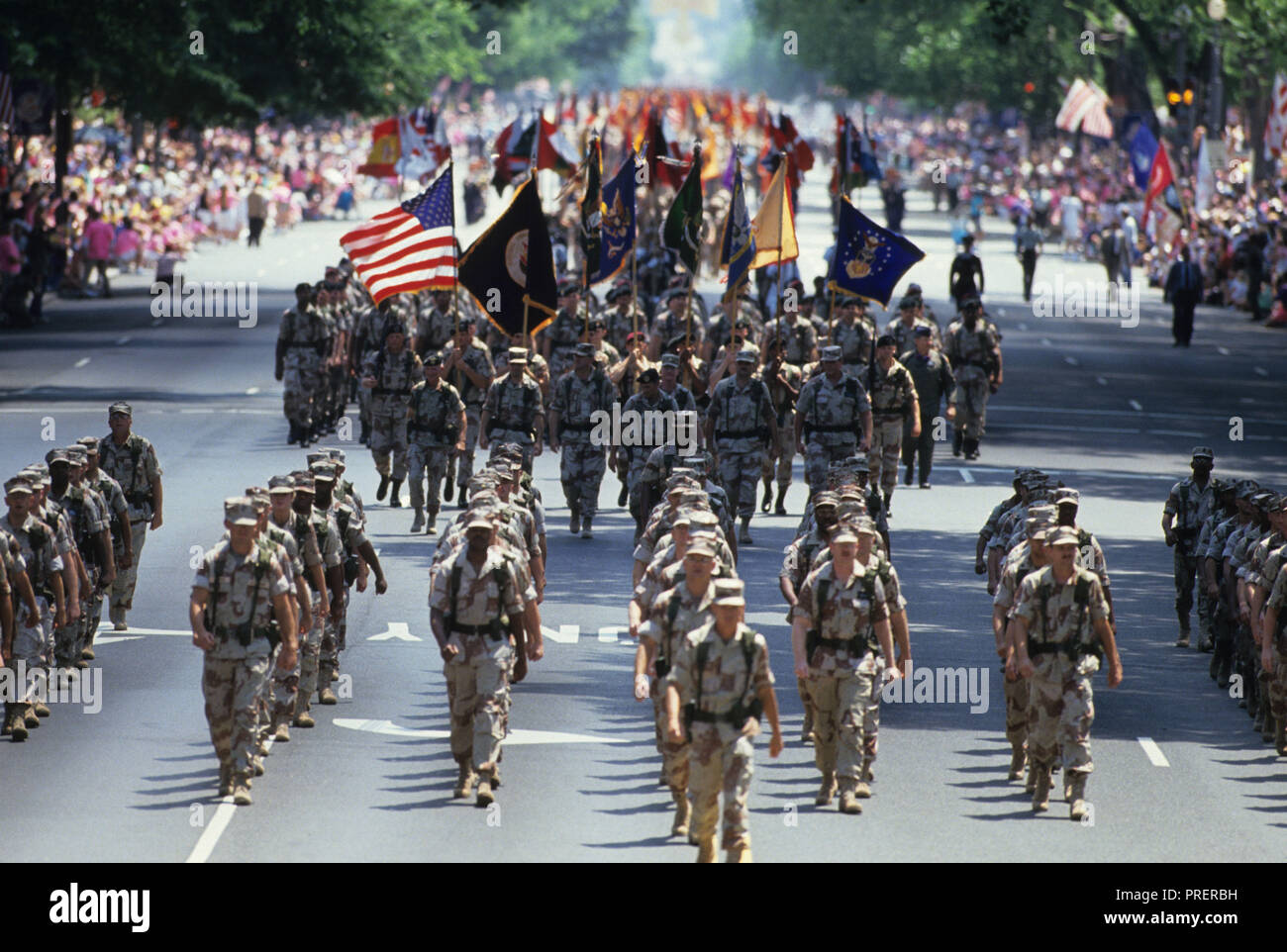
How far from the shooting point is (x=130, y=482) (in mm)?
20422

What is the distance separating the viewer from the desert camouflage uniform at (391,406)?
25.8 meters

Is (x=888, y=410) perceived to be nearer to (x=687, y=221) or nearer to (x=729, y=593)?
(x=687, y=221)

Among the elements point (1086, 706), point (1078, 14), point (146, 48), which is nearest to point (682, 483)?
point (1086, 706)

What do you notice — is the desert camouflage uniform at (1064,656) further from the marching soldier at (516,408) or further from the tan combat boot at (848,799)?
the marching soldier at (516,408)

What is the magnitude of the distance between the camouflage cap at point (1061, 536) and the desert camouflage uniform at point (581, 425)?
9.26 metres

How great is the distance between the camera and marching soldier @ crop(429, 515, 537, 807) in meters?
14.9

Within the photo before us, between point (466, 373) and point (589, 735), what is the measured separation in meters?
9.24

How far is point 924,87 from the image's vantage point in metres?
105

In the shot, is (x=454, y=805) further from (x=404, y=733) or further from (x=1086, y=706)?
(x=1086, y=706)

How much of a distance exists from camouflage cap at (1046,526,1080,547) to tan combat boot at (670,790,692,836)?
2.66 m

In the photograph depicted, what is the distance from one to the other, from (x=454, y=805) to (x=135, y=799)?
6.18ft

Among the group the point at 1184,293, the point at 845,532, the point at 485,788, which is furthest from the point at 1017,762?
the point at 1184,293

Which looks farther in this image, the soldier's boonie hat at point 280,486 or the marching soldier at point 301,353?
the marching soldier at point 301,353

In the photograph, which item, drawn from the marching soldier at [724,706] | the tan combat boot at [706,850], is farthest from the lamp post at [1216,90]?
the tan combat boot at [706,850]
